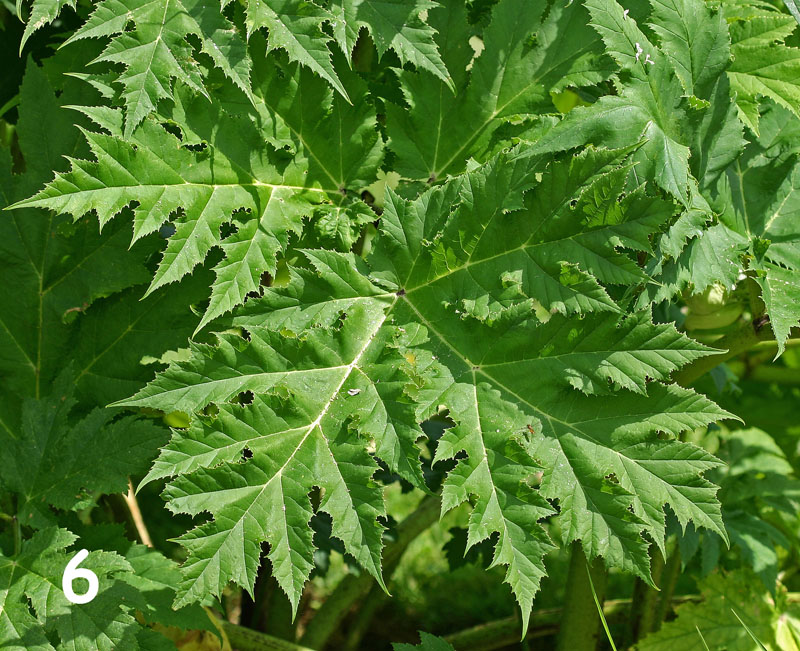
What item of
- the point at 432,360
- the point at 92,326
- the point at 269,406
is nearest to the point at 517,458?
the point at 432,360

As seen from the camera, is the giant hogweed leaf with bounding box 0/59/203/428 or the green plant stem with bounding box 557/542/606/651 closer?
the giant hogweed leaf with bounding box 0/59/203/428

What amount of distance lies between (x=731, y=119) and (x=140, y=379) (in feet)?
3.80

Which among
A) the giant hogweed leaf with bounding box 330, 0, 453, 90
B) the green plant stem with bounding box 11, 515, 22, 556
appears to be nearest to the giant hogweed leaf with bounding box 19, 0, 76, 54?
the giant hogweed leaf with bounding box 330, 0, 453, 90

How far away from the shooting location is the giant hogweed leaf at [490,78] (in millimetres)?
1428

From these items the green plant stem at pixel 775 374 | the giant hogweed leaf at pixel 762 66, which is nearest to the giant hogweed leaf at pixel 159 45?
the giant hogweed leaf at pixel 762 66

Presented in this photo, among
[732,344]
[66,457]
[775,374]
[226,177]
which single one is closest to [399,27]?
[226,177]

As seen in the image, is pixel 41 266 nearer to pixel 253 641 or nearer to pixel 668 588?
pixel 253 641

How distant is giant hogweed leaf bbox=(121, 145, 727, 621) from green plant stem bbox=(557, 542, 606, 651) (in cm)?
57

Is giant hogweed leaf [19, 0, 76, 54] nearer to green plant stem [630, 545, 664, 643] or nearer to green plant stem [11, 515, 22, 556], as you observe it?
green plant stem [11, 515, 22, 556]

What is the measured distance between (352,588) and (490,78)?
1297mm

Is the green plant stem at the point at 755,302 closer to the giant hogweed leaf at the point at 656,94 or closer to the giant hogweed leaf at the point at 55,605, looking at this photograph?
the giant hogweed leaf at the point at 656,94

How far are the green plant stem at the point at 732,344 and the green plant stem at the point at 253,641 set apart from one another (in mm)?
995

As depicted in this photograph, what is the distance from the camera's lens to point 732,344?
155 centimetres

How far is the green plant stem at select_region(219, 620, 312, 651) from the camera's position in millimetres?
1777
